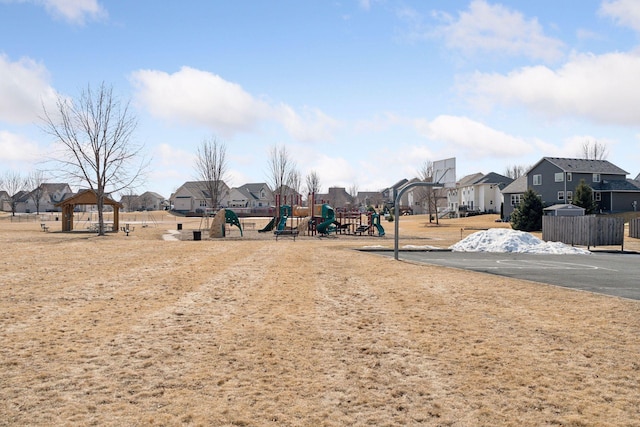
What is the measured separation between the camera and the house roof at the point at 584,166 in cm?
6044

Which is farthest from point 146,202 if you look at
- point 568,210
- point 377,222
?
point 568,210

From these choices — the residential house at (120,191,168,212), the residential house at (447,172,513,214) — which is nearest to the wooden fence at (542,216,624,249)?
the residential house at (447,172,513,214)

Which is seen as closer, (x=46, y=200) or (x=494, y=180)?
(x=494, y=180)

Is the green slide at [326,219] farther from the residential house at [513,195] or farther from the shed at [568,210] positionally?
→ the residential house at [513,195]

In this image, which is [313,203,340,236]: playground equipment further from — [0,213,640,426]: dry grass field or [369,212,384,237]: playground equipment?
[0,213,640,426]: dry grass field

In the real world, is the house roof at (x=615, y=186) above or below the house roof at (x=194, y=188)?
below

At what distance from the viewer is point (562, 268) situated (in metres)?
18.6

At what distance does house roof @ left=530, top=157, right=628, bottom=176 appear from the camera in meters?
60.4

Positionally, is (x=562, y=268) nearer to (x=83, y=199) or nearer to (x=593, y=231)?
(x=593, y=231)

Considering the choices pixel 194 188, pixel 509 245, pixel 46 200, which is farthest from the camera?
pixel 46 200

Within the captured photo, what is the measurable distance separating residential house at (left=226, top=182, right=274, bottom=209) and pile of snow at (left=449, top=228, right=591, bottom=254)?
9476 centimetres

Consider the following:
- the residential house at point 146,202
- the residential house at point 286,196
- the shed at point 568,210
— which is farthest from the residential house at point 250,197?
the shed at point 568,210

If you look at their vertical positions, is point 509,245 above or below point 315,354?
above

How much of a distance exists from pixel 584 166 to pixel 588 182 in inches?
105
